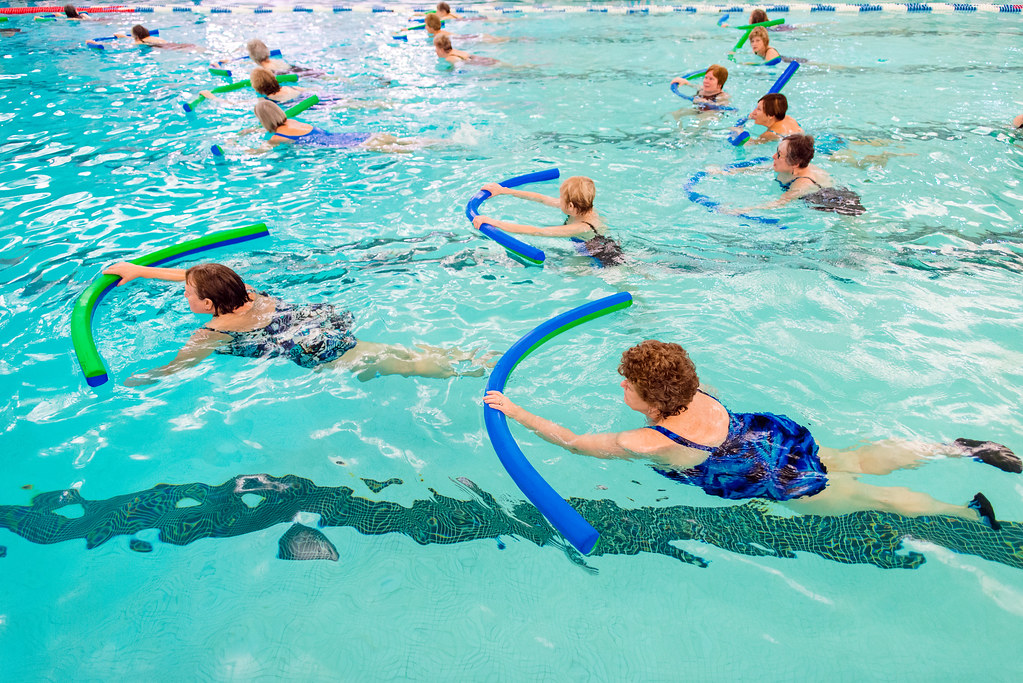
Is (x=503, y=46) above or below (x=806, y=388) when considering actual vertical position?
above

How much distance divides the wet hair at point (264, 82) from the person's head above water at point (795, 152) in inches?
270

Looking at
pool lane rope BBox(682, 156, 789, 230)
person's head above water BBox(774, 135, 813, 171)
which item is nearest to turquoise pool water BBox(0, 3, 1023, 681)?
pool lane rope BBox(682, 156, 789, 230)

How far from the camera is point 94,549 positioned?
3146mm

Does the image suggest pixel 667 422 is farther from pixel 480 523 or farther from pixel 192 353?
pixel 192 353

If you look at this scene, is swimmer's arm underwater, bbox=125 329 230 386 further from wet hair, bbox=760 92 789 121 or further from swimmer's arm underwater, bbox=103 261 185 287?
wet hair, bbox=760 92 789 121

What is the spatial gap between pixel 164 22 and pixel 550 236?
18233 mm

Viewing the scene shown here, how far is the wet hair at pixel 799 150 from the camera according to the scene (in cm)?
607

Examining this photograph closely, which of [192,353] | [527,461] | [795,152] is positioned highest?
[795,152]

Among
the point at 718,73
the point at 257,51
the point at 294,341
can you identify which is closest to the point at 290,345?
the point at 294,341

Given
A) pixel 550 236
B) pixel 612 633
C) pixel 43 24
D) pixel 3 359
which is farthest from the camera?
pixel 43 24

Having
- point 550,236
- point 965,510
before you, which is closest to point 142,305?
point 550,236

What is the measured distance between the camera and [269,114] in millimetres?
7562

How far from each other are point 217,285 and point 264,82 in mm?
5993

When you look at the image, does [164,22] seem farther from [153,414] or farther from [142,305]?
[153,414]
